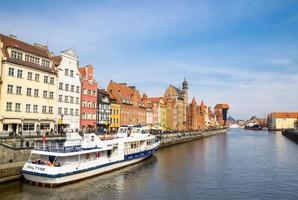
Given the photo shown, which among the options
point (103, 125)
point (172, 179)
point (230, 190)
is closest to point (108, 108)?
point (103, 125)

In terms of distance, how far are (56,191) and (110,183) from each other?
7.26 meters

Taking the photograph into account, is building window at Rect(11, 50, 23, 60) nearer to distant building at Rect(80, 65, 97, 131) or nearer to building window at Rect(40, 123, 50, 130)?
building window at Rect(40, 123, 50, 130)

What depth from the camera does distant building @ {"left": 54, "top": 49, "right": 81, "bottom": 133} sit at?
64.1 meters

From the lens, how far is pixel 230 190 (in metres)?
36.3

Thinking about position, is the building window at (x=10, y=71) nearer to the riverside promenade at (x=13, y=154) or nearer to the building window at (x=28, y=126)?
the building window at (x=28, y=126)

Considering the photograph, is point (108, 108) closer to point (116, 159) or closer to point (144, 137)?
point (144, 137)

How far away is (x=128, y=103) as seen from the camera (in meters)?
98.1

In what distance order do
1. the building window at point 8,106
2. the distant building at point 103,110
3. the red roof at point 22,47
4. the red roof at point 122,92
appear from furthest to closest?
the red roof at point 122,92
the distant building at point 103,110
the red roof at point 22,47
the building window at point 8,106

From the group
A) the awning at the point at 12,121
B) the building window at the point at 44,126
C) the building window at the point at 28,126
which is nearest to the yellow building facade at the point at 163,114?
the building window at the point at 44,126

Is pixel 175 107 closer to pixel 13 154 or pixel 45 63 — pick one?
pixel 45 63

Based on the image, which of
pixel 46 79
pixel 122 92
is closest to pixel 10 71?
pixel 46 79

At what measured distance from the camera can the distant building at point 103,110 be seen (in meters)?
79.8

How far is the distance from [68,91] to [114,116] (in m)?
24.3

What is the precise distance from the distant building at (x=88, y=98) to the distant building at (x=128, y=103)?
16902 millimetres
